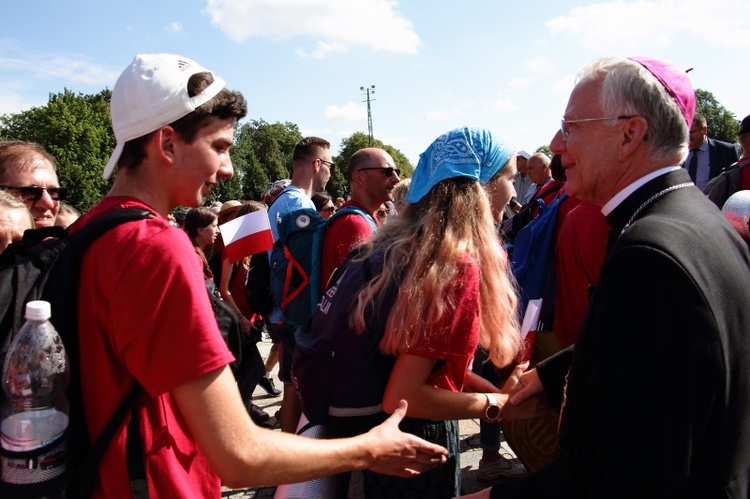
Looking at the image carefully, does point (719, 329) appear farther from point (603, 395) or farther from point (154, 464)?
point (154, 464)

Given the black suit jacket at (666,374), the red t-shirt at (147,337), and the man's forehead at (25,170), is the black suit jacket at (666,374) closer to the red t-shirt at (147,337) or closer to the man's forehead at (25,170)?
the red t-shirt at (147,337)

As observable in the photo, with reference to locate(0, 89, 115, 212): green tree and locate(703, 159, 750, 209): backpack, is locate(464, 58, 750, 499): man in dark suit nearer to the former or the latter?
A: locate(703, 159, 750, 209): backpack

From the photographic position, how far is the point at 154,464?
1253 mm

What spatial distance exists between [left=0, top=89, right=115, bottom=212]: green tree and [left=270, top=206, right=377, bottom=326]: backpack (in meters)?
43.5

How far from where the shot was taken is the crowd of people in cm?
118

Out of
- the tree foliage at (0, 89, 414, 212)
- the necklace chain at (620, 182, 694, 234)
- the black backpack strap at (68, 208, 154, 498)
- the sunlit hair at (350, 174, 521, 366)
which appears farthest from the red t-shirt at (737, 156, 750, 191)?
the tree foliage at (0, 89, 414, 212)

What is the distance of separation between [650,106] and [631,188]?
0.27 m

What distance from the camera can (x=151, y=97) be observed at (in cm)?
138

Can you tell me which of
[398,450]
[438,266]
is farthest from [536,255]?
[398,450]

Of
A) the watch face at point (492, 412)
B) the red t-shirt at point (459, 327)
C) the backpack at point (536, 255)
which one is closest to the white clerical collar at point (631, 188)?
the red t-shirt at point (459, 327)

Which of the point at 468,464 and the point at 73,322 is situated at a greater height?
Answer: the point at 73,322

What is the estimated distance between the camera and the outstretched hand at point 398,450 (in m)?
1.51

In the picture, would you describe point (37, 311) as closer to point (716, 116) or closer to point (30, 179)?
point (30, 179)

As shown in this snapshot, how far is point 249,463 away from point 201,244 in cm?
516
